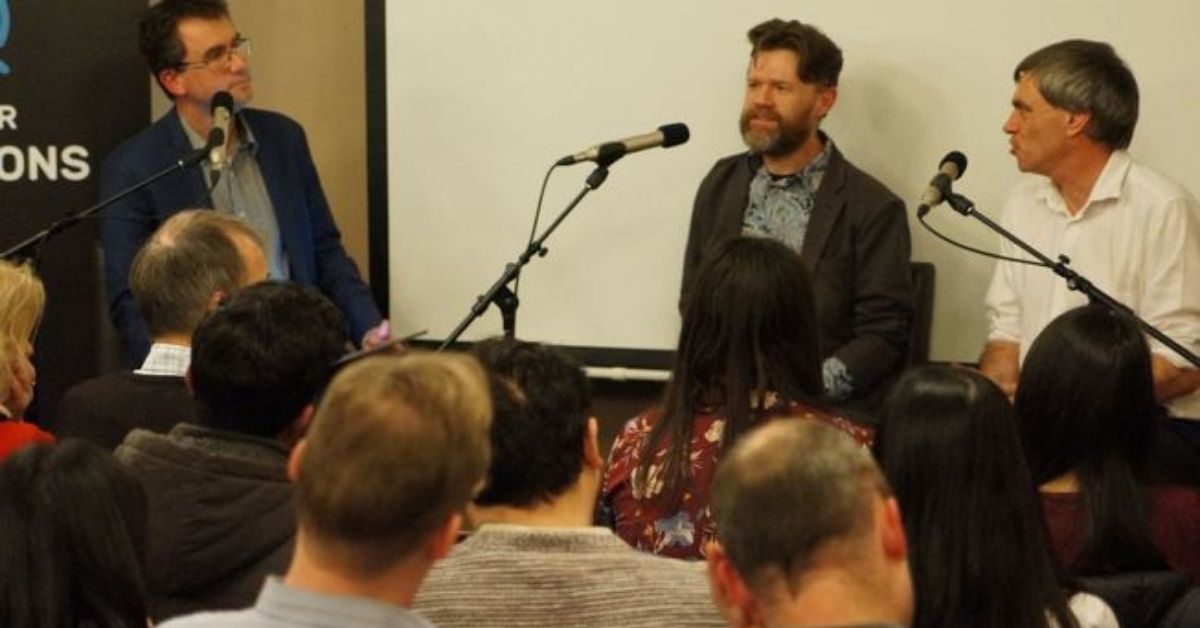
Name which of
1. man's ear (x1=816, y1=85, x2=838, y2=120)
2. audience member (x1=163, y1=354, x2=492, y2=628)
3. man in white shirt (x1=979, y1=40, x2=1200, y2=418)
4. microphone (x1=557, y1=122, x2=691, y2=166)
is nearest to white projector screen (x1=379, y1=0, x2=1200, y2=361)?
man's ear (x1=816, y1=85, x2=838, y2=120)

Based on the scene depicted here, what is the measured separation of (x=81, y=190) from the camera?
15.6 feet

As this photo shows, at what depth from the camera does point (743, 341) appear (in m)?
2.91

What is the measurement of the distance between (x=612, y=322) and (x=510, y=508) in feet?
9.52

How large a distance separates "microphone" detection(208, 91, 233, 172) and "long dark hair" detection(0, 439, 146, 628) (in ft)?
6.97

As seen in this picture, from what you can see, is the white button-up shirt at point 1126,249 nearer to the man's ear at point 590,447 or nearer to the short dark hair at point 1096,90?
the short dark hair at point 1096,90

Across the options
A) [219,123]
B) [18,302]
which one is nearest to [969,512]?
[18,302]

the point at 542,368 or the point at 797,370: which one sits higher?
the point at 542,368

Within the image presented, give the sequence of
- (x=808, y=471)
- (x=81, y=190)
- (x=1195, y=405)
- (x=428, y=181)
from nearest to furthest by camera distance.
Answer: (x=808, y=471) < (x=1195, y=405) < (x=81, y=190) < (x=428, y=181)

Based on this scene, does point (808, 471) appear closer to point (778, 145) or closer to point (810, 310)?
point (810, 310)

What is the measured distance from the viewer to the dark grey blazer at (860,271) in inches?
177

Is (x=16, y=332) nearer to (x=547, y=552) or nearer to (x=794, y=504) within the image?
(x=547, y=552)

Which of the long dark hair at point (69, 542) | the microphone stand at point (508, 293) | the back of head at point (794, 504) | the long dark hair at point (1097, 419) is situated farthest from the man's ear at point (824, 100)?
the back of head at point (794, 504)

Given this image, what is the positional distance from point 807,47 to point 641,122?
1.86 feet

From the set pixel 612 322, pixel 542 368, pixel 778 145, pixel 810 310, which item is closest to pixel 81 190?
pixel 612 322
